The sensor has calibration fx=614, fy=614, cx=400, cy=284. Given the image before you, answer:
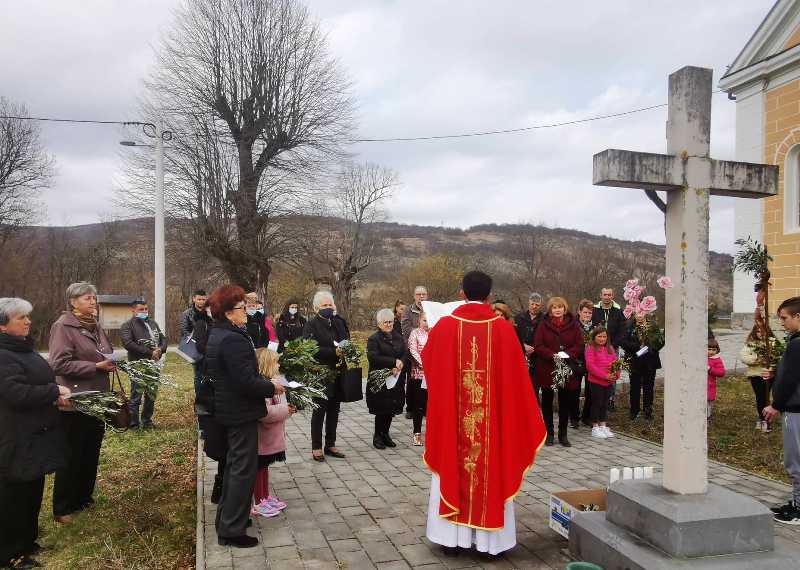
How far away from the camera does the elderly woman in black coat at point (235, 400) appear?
4434 millimetres

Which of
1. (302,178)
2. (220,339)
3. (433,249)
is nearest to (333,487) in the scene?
(220,339)

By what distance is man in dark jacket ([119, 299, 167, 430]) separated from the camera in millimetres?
8688

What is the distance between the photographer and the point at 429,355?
4602 millimetres

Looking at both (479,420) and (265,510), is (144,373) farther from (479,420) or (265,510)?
(479,420)

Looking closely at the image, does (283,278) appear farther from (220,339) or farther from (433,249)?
(433,249)

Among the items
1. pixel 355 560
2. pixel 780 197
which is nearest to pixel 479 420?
pixel 355 560

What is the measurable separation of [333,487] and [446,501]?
2.04 metres

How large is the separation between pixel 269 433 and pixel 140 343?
4469mm

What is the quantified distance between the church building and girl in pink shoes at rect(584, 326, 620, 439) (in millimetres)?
8367

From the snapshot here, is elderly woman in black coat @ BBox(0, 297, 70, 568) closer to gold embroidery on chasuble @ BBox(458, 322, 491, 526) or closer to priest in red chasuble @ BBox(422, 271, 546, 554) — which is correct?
priest in red chasuble @ BBox(422, 271, 546, 554)

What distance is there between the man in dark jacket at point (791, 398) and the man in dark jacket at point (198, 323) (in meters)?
4.91

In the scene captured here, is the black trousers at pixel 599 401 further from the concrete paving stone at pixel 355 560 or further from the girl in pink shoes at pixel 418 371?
the concrete paving stone at pixel 355 560

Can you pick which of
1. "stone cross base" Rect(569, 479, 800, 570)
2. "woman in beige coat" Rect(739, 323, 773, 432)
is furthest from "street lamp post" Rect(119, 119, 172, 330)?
"stone cross base" Rect(569, 479, 800, 570)

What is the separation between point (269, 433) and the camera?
511cm
